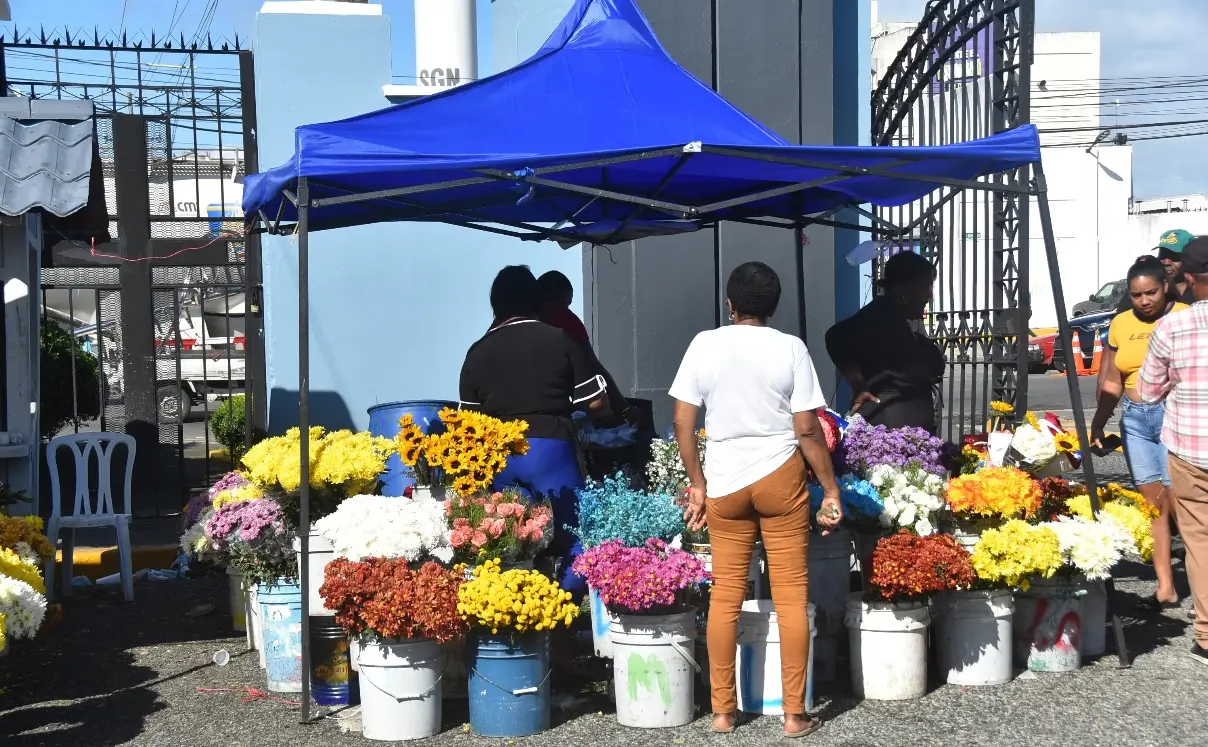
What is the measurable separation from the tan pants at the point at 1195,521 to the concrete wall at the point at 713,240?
354cm

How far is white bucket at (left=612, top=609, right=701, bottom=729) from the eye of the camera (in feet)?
16.8

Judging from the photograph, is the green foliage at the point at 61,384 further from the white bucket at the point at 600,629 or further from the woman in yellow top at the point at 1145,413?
the woman in yellow top at the point at 1145,413

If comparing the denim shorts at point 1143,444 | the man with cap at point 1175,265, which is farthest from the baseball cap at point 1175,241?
the denim shorts at point 1143,444

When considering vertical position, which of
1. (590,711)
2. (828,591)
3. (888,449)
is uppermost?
(888,449)

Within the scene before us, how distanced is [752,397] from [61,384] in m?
8.10

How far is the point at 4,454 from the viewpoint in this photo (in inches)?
291

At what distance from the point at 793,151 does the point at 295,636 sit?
3.20 m

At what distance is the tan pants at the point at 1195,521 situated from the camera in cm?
566

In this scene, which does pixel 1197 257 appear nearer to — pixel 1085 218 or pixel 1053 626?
pixel 1053 626

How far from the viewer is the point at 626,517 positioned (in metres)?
5.63

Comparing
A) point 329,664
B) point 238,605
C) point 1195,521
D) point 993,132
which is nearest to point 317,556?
point 329,664

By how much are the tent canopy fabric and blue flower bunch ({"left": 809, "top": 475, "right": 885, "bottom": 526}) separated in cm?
142

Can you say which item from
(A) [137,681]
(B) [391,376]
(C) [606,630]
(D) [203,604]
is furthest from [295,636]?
(B) [391,376]

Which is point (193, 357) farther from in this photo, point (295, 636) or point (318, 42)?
point (295, 636)
